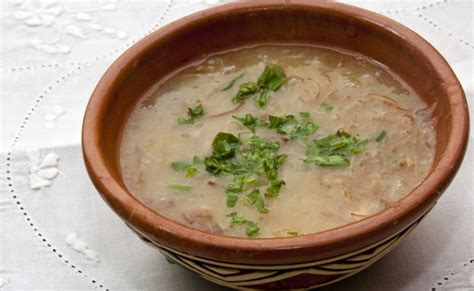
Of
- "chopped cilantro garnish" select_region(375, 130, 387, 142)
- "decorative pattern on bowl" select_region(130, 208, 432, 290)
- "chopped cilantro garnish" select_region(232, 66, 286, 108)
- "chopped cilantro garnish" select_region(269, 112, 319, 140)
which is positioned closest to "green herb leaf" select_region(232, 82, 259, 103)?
"chopped cilantro garnish" select_region(232, 66, 286, 108)

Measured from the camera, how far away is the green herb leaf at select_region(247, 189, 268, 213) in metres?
Result: 1.77

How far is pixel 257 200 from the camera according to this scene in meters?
1.79

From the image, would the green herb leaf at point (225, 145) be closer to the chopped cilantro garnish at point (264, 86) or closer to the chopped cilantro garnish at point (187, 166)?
the chopped cilantro garnish at point (187, 166)

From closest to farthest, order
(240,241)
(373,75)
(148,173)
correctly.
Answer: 1. (240,241)
2. (148,173)
3. (373,75)

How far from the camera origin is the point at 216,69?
217cm

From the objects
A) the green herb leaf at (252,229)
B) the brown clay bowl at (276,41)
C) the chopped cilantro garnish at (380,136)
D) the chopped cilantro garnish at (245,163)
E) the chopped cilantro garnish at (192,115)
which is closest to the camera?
the brown clay bowl at (276,41)

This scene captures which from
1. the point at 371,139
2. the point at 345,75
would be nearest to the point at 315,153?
the point at 371,139

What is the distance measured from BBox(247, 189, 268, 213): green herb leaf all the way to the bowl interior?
256 mm

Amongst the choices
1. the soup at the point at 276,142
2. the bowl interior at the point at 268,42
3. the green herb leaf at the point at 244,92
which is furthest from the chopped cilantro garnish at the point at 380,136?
the green herb leaf at the point at 244,92

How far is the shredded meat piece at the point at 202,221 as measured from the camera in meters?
1.73

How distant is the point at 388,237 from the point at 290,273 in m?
0.19

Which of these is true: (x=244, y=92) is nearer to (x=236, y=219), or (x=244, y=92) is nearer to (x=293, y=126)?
(x=293, y=126)

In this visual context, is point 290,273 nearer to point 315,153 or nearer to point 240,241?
point 240,241

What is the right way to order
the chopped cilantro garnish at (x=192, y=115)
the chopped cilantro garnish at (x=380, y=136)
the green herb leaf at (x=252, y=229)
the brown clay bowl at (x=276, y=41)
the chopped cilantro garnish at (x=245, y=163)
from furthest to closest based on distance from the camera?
the chopped cilantro garnish at (x=192, y=115) → the chopped cilantro garnish at (x=380, y=136) → the chopped cilantro garnish at (x=245, y=163) → the green herb leaf at (x=252, y=229) → the brown clay bowl at (x=276, y=41)
